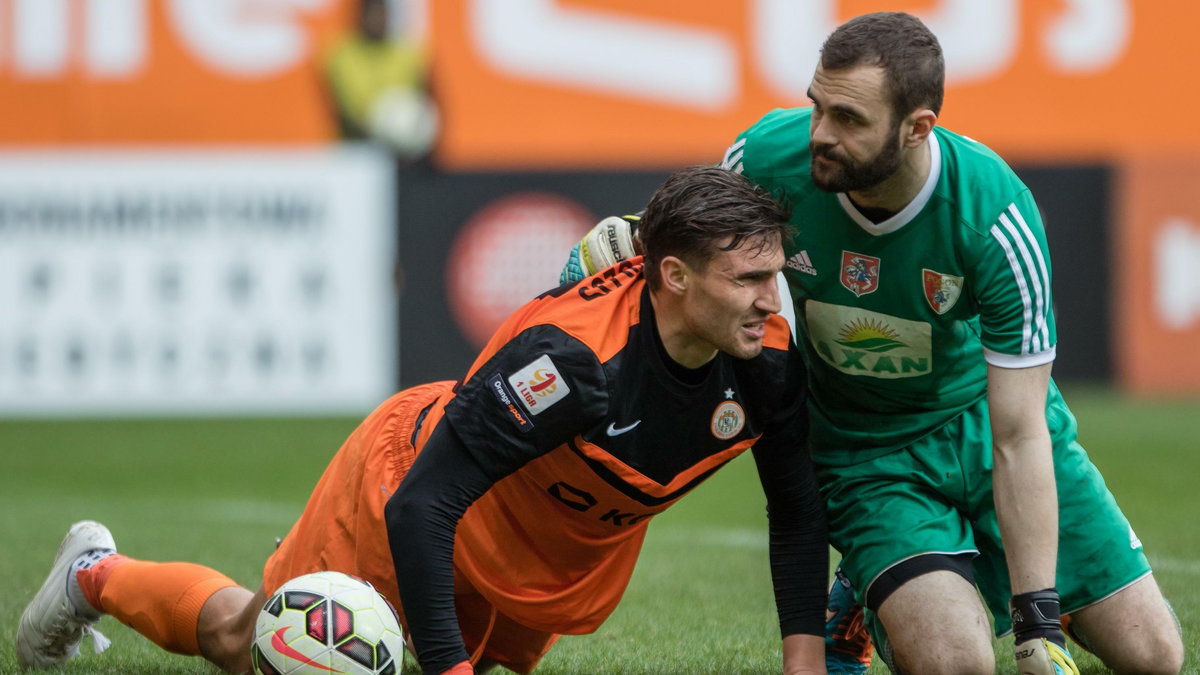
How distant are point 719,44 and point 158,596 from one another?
36.2 ft

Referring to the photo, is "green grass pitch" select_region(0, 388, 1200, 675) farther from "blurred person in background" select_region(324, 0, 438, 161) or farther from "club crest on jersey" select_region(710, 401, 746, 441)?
"blurred person in background" select_region(324, 0, 438, 161)

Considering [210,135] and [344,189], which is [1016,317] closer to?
[344,189]

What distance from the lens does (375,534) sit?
4.50 metres

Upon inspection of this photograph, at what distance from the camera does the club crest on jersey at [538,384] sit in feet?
13.0

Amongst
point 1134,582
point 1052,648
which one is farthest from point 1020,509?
point 1134,582

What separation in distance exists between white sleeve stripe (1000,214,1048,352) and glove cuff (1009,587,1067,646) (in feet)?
2.13

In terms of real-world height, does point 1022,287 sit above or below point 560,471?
above

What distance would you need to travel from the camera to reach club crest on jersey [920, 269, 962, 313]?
4543 millimetres

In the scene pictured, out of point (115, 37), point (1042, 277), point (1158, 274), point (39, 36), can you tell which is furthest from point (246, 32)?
point (1042, 277)

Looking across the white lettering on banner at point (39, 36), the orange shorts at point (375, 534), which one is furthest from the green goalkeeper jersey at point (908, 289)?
the white lettering on banner at point (39, 36)

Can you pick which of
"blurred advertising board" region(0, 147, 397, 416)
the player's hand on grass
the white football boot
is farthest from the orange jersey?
"blurred advertising board" region(0, 147, 397, 416)

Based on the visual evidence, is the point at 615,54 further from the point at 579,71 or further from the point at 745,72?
the point at 745,72

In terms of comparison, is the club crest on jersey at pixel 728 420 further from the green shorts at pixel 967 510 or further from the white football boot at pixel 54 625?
the white football boot at pixel 54 625

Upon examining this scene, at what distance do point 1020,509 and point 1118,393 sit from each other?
35.3ft
